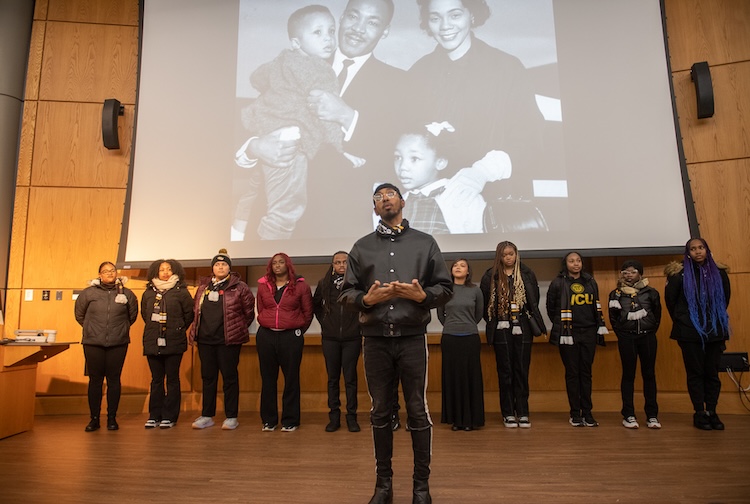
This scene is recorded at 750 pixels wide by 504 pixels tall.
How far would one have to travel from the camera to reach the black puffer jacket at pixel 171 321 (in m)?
4.68

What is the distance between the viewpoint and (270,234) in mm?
5445

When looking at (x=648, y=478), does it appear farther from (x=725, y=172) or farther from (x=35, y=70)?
(x=35, y=70)

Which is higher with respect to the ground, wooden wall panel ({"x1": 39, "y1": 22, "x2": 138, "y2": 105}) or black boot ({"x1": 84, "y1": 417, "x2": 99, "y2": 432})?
wooden wall panel ({"x1": 39, "y1": 22, "x2": 138, "y2": 105})

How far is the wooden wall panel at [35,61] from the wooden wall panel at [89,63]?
5 centimetres

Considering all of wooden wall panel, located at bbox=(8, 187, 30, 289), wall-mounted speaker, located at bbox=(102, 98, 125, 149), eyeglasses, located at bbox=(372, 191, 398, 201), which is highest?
wall-mounted speaker, located at bbox=(102, 98, 125, 149)

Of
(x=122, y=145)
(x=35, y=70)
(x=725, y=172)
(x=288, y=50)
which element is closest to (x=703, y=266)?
(x=725, y=172)

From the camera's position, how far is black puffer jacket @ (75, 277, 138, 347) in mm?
4621

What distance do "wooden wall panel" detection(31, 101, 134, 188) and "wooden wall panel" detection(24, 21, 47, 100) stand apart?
20cm

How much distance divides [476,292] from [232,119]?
3.17 meters

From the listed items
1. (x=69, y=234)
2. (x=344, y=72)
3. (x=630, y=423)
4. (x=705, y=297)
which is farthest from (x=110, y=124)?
(x=705, y=297)

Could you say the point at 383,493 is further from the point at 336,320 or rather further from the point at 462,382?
the point at 336,320

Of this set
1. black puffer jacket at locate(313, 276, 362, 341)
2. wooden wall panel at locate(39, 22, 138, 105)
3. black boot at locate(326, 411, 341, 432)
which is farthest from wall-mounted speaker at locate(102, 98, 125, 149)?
black boot at locate(326, 411, 341, 432)

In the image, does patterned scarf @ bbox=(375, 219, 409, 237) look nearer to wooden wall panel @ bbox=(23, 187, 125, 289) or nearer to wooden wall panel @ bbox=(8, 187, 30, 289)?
wooden wall panel @ bbox=(23, 187, 125, 289)

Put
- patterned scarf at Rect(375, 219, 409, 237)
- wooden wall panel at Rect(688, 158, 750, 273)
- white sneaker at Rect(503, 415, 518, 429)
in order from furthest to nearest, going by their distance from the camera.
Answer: wooden wall panel at Rect(688, 158, 750, 273) < white sneaker at Rect(503, 415, 518, 429) < patterned scarf at Rect(375, 219, 409, 237)
